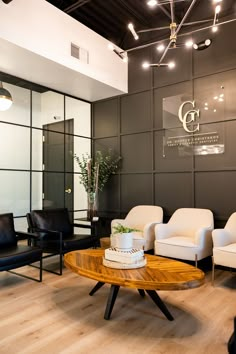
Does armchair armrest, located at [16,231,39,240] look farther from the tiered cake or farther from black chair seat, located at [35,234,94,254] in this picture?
the tiered cake

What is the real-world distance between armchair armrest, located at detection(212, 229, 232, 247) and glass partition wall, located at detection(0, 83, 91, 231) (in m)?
3.07

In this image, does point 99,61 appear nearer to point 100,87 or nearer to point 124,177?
point 100,87

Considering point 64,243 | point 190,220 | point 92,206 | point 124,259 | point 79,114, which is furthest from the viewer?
point 79,114

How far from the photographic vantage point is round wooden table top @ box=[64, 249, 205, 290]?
7.15ft

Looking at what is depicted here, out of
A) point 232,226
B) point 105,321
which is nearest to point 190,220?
point 232,226

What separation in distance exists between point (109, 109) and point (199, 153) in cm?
221

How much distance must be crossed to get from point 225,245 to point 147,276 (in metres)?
1.69

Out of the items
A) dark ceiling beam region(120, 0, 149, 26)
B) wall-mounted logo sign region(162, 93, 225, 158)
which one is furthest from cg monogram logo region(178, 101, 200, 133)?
dark ceiling beam region(120, 0, 149, 26)

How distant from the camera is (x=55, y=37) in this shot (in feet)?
13.2

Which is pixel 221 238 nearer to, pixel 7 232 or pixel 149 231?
pixel 149 231

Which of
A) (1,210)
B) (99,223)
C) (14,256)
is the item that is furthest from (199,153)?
(1,210)

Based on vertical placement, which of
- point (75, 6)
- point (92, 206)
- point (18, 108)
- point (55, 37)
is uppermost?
point (75, 6)

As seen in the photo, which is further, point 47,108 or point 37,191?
point 47,108

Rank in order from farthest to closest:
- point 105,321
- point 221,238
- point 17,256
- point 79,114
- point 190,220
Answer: point 79,114, point 190,220, point 221,238, point 17,256, point 105,321
